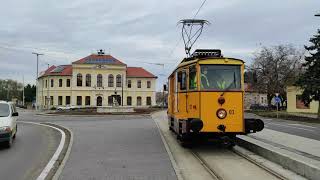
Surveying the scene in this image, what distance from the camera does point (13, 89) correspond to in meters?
155

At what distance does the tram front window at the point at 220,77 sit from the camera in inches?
580

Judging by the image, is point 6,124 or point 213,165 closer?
point 213,165

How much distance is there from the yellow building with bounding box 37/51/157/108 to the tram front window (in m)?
A: 93.6

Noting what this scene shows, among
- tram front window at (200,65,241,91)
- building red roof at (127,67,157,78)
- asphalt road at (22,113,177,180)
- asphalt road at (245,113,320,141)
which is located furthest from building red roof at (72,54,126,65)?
tram front window at (200,65,241,91)

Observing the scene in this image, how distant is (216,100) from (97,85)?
9890cm

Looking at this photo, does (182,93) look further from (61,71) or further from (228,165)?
(61,71)

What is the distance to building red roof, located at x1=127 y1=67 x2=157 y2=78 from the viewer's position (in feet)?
382

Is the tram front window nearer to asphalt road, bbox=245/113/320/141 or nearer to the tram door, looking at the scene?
the tram door

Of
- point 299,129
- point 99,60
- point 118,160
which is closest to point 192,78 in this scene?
point 118,160

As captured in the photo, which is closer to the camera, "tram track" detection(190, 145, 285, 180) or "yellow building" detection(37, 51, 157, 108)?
"tram track" detection(190, 145, 285, 180)

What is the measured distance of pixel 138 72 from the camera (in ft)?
389

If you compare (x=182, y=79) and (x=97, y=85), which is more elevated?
(x=97, y=85)

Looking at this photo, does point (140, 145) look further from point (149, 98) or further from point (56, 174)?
point (149, 98)

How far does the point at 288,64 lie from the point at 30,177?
6898 centimetres
